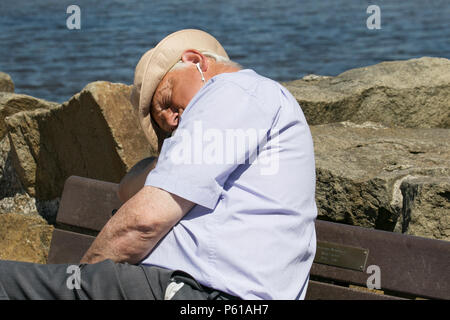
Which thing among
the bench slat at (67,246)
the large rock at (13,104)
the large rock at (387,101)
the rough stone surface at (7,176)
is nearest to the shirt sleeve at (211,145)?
the bench slat at (67,246)

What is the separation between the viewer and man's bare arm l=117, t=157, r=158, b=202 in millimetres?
2777

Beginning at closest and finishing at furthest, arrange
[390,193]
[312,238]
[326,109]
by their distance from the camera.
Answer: [312,238]
[390,193]
[326,109]

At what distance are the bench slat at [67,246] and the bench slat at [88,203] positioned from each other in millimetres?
55

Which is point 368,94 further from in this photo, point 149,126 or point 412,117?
point 149,126

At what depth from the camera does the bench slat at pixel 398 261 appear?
2.60 meters

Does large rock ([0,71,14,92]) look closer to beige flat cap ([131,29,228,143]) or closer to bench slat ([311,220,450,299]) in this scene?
beige flat cap ([131,29,228,143])

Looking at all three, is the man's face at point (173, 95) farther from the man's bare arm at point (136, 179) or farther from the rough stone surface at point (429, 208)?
the rough stone surface at point (429, 208)

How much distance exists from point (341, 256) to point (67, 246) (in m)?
1.19

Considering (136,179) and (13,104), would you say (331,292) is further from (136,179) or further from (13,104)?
(13,104)

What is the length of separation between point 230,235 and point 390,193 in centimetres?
111

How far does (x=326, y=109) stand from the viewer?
13.7 ft

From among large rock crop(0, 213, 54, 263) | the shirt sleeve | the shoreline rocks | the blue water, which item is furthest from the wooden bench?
the blue water

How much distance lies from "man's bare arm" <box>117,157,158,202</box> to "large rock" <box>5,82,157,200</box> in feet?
3.27

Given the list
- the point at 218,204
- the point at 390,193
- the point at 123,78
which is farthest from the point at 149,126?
the point at 123,78
